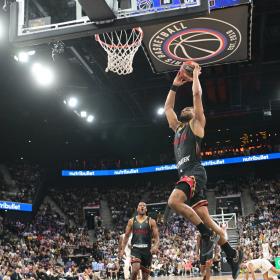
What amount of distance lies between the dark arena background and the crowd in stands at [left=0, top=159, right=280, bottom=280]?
0.11 metres

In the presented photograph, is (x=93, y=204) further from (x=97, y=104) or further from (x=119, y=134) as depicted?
(x=97, y=104)

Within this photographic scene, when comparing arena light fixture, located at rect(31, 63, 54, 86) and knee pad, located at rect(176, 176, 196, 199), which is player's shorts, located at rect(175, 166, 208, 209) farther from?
arena light fixture, located at rect(31, 63, 54, 86)

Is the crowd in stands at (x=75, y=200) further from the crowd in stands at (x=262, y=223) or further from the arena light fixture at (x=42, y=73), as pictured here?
the arena light fixture at (x=42, y=73)

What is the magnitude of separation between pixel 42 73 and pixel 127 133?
13661 mm

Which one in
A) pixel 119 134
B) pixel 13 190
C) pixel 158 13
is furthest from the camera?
pixel 119 134

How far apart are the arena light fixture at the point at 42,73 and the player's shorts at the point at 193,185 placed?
13.9 metres

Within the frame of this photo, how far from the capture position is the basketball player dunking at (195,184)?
4691 mm

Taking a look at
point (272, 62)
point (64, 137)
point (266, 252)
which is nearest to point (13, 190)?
point (64, 137)

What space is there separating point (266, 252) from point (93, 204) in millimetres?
16805

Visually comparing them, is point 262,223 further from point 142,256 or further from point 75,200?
point 142,256

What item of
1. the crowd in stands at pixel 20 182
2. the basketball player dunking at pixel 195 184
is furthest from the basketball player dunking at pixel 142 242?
the crowd in stands at pixel 20 182

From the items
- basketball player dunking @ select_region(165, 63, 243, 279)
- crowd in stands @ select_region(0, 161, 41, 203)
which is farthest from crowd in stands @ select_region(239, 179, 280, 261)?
basketball player dunking @ select_region(165, 63, 243, 279)

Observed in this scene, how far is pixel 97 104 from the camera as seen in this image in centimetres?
2427

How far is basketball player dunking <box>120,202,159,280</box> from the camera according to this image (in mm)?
7461
